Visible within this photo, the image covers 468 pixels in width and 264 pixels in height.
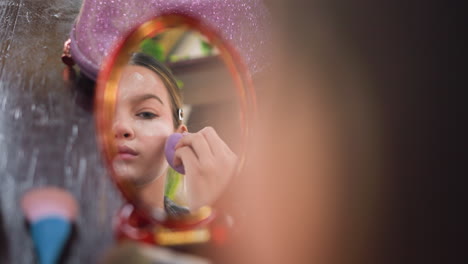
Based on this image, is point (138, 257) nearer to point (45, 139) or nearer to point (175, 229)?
point (175, 229)

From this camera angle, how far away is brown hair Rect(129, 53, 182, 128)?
397 millimetres

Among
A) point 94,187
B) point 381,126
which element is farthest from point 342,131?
point 94,187

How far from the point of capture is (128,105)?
1.27 ft

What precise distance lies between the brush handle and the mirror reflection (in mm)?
63

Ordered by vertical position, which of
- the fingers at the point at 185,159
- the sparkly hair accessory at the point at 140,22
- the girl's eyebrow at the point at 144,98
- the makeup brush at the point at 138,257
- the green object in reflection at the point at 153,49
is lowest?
the makeup brush at the point at 138,257

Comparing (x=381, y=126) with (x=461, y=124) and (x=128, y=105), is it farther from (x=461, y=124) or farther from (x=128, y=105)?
(x=128, y=105)

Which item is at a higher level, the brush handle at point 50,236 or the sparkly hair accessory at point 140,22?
the sparkly hair accessory at point 140,22

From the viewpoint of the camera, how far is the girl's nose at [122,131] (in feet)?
1.24

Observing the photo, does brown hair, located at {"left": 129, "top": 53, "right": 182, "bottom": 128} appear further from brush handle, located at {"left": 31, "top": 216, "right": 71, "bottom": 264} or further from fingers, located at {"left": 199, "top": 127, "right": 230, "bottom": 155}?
brush handle, located at {"left": 31, "top": 216, "right": 71, "bottom": 264}

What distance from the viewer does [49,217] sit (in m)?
0.37

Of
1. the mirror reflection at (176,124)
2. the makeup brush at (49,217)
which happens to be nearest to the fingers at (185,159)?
the mirror reflection at (176,124)

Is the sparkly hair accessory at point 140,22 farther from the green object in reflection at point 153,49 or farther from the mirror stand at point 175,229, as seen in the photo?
the mirror stand at point 175,229

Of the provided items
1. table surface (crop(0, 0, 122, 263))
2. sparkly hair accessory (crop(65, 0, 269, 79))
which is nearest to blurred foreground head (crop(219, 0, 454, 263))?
sparkly hair accessory (crop(65, 0, 269, 79))

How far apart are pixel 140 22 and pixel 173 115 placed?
11 cm
